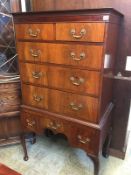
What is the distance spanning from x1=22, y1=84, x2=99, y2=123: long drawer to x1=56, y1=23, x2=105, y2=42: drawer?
40 centimetres

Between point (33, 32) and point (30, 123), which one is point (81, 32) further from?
point (30, 123)

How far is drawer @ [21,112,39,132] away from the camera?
5.09 feet

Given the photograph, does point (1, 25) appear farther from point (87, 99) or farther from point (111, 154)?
point (111, 154)

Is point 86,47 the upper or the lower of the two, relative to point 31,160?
upper

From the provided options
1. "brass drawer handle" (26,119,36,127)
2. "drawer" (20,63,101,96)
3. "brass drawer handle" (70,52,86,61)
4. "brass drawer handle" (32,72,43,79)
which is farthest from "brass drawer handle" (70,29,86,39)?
"brass drawer handle" (26,119,36,127)

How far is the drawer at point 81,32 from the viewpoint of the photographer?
1062 mm

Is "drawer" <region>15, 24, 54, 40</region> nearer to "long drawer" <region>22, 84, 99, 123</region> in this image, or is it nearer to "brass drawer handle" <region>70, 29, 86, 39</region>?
"brass drawer handle" <region>70, 29, 86, 39</region>

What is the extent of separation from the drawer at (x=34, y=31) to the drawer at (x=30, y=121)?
672 millimetres

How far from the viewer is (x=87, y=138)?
134 cm

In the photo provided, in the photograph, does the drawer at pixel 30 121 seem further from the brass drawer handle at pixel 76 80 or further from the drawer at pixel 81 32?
the drawer at pixel 81 32

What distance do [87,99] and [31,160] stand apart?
102 centimetres

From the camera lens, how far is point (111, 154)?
1882 mm

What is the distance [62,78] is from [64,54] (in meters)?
0.18

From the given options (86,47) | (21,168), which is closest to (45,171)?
(21,168)
